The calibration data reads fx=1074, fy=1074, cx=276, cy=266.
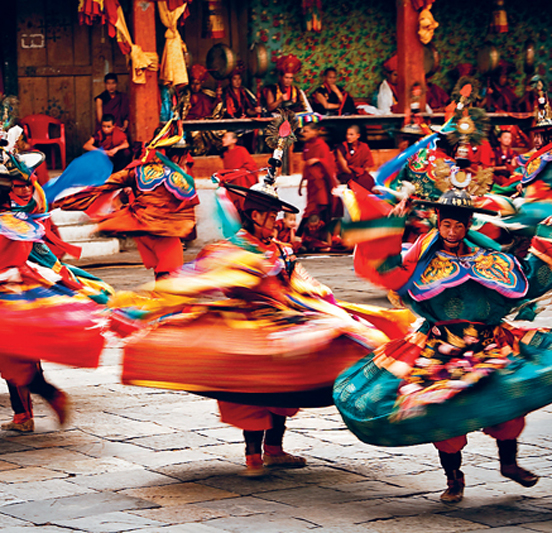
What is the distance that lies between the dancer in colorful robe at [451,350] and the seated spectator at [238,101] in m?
9.96

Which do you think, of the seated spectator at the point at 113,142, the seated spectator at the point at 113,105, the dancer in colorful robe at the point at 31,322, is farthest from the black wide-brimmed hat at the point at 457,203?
the seated spectator at the point at 113,105

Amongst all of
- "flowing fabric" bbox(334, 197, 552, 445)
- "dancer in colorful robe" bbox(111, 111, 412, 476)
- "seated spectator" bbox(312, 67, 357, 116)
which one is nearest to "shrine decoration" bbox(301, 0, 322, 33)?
"seated spectator" bbox(312, 67, 357, 116)

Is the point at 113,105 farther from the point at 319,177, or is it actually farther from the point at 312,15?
the point at 312,15

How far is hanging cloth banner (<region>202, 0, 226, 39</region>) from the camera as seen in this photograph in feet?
45.8

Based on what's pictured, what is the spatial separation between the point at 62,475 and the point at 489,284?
1.99m

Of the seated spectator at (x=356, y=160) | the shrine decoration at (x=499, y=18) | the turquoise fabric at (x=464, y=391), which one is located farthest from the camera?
the shrine decoration at (x=499, y=18)

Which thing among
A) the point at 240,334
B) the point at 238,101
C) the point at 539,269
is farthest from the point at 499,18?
the point at 240,334

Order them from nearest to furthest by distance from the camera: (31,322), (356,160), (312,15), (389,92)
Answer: (31,322) → (356,160) → (312,15) → (389,92)

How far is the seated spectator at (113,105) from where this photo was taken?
13453mm

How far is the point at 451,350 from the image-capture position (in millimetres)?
4059

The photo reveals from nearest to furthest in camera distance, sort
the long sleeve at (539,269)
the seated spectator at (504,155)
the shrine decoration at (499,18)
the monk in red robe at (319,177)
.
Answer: the long sleeve at (539,269) < the monk in red robe at (319,177) < the seated spectator at (504,155) < the shrine decoration at (499,18)

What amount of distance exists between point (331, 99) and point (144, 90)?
3056 mm

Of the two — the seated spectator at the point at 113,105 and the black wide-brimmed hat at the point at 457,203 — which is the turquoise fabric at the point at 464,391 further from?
the seated spectator at the point at 113,105

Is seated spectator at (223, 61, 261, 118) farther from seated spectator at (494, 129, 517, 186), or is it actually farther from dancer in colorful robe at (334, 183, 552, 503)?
dancer in colorful robe at (334, 183, 552, 503)
